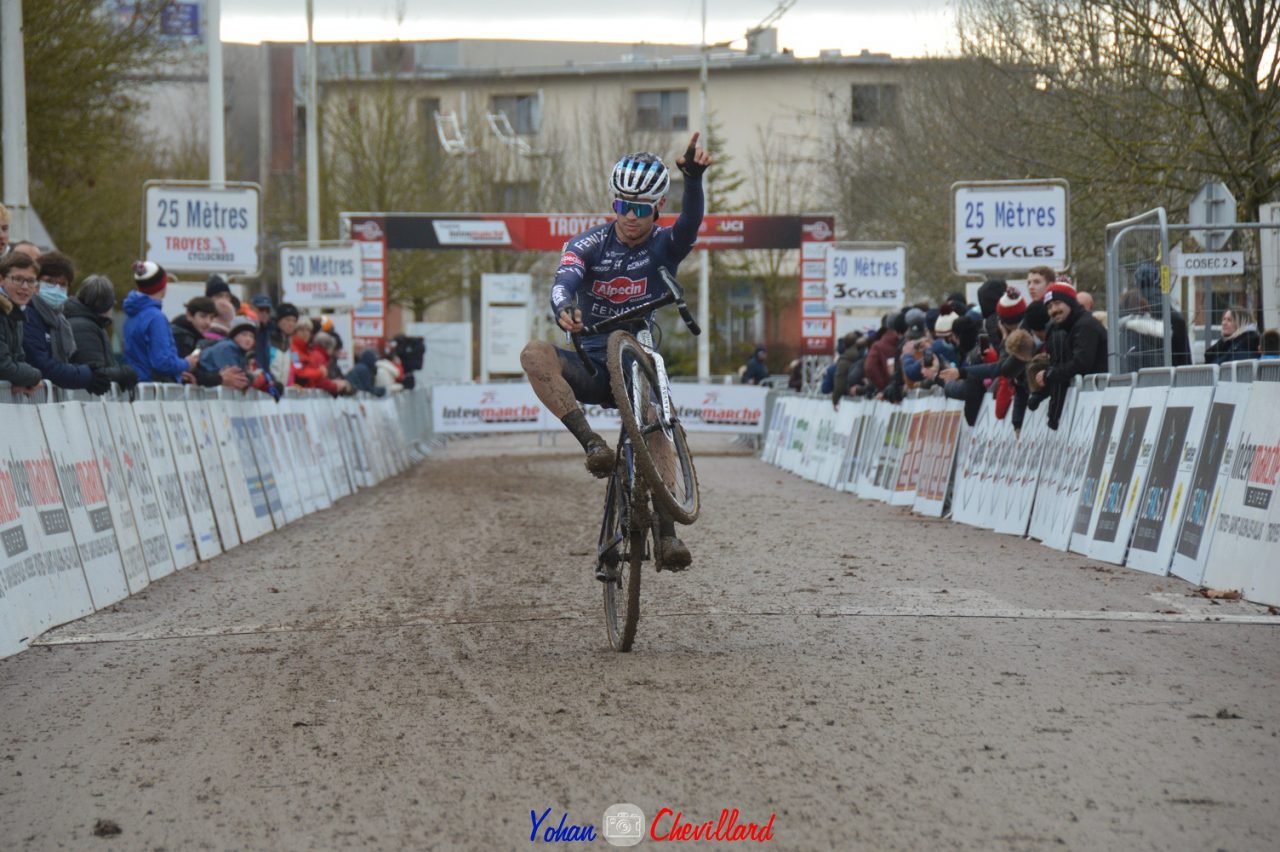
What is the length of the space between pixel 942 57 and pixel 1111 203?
16.0 metres

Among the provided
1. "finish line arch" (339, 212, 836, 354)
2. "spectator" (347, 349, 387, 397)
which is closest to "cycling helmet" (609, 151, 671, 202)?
"spectator" (347, 349, 387, 397)

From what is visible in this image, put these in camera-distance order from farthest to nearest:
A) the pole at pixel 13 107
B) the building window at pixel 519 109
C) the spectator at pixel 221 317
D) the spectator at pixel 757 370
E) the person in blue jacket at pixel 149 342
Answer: the building window at pixel 519 109, the spectator at pixel 757 370, the pole at pixel 13 107, the spectator at pixel 221 317, the person in blue jacket at pixel 149 342

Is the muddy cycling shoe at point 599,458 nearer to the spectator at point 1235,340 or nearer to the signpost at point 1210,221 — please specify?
the spectator at point 1235,340

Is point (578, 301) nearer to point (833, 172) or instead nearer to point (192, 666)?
point (192, 666)

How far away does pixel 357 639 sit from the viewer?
892 cm

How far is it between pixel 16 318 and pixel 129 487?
1.67 metres

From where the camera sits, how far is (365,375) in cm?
2967

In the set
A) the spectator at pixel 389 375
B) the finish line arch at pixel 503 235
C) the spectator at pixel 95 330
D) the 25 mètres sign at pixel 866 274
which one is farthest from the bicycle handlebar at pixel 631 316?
the finish line arch at pixel 503 235

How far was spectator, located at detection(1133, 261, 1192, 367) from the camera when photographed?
1416cm

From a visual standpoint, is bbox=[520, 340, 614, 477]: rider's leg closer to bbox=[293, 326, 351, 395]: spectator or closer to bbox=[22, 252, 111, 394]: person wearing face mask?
bbox=[22, 252, 111, 394]: person wearing face mask

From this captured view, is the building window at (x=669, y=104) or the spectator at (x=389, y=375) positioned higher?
the building window at (x=669, y=104)

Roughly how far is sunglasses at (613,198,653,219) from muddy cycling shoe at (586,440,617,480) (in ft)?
3.68

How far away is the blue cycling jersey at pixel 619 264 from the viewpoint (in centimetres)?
860

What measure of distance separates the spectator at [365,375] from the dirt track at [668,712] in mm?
17404
